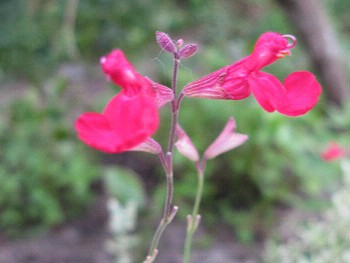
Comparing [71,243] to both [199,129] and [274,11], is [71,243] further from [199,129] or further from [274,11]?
[274,11]

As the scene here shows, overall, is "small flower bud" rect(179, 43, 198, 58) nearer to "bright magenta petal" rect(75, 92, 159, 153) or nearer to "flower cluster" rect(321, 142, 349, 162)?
"bright magenta petal" rect(75, 92, 159, 153)

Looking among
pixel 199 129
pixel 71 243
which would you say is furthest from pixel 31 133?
pixel 199 129

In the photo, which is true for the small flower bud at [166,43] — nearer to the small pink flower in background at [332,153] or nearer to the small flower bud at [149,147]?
the small flower bud at [149,147]

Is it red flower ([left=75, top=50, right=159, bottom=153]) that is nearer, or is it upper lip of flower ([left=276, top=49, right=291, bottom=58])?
red flower ([left=75, top=50, right=159, bottom=153])

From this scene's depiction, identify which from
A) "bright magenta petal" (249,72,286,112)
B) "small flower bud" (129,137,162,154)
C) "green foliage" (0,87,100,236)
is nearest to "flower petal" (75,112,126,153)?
"small flower bud" (129,137,162,154)

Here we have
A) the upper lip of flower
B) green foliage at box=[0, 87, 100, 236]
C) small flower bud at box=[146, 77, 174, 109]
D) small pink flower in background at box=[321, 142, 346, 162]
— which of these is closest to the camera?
small flower bud at box=[146, 77, 174, 109]

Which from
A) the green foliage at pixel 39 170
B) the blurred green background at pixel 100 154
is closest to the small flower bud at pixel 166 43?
the blurred green background at pixel 100 154
